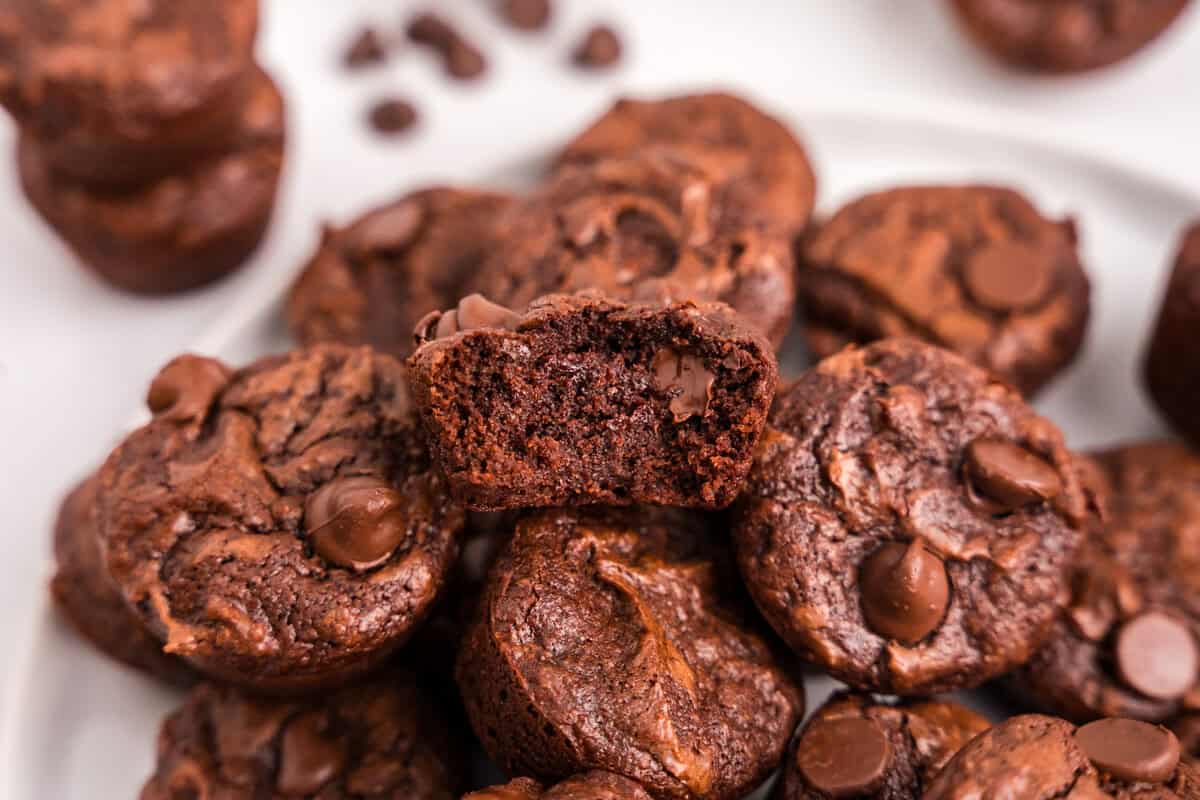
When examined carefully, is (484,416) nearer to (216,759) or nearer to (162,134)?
(216,759)

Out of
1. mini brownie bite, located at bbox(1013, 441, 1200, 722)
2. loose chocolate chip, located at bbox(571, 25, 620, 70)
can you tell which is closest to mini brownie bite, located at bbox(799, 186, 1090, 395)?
mini brownie bite, located at bbox(1013, 441, 1200, 722)

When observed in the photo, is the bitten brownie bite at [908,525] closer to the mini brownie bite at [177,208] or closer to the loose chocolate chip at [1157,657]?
the loose chocolate chip at [1157,657]

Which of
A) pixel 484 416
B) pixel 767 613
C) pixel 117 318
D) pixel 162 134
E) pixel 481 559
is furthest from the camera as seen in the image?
pixel 117 318

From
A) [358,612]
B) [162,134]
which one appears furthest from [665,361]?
[162,134]

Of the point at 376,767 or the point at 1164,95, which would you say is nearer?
the point at 376,767

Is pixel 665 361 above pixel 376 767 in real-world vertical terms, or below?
above

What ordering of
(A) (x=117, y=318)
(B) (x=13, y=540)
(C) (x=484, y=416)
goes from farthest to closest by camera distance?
(A) (x=117, y=318)
(B) (x=13, y=540)
(C) (x=484, y=416)

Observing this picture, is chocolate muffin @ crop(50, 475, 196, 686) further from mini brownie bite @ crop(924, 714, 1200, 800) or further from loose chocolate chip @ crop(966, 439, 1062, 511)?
loose chocolate chip @ crop(966, 439, 1062, 511)

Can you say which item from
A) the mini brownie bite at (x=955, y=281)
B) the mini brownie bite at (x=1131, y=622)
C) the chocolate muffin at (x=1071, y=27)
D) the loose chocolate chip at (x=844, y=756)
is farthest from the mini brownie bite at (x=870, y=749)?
the chocolate muffin at (x=1071, y=27)
